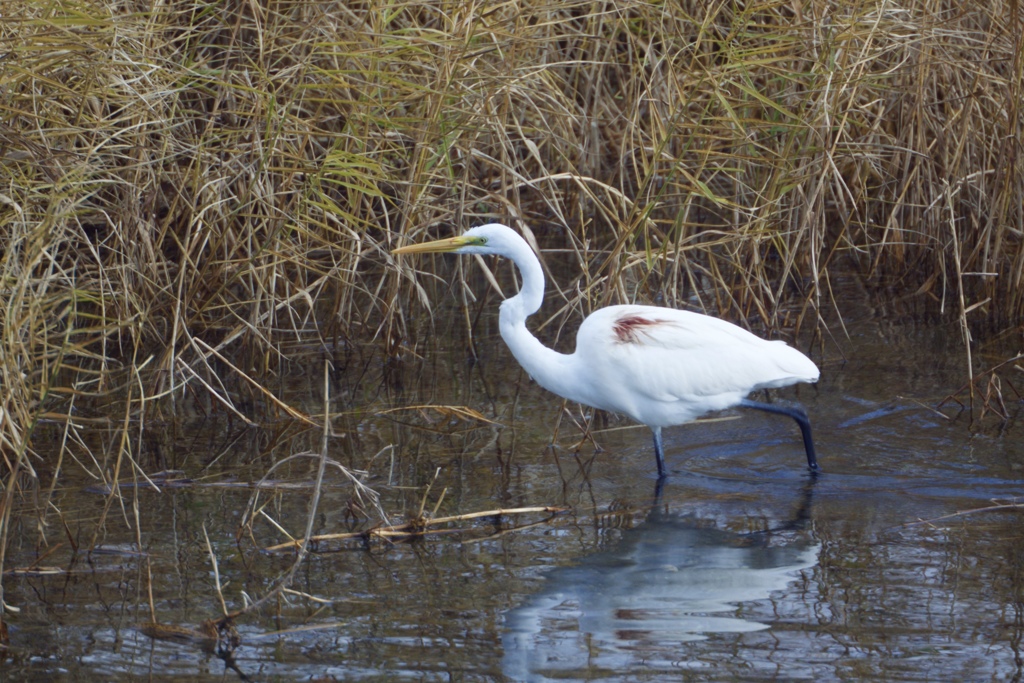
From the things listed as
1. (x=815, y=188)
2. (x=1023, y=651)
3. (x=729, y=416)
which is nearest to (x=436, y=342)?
(x=729, y=416)

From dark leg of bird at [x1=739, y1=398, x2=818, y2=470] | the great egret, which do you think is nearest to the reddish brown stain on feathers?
the great egret

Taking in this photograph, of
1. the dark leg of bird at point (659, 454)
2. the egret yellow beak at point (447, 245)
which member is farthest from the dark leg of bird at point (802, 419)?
the egret yellow beak at point (447, 245)

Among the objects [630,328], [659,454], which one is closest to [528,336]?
[630,328]

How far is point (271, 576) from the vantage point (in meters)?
3.74

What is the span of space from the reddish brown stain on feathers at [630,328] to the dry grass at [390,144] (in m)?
0.55

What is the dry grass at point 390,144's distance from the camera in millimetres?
4836

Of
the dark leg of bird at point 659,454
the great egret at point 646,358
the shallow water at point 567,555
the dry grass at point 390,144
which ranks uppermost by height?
the dry grass at point 390,144

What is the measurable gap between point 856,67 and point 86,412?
3832mm

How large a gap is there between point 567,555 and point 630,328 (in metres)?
0.94

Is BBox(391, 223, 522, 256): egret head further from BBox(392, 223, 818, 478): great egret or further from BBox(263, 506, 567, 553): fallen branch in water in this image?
BBox(263, 506, 567, 553): fallen branch in water

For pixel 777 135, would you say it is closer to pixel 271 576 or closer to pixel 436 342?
pixel 436 342

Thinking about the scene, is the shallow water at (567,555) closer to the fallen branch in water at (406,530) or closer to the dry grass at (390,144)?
the fallen branch in water at (406,530)

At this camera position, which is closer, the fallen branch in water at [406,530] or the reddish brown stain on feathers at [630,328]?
the fallen branch in water at [406,530]

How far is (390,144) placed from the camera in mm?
5625
